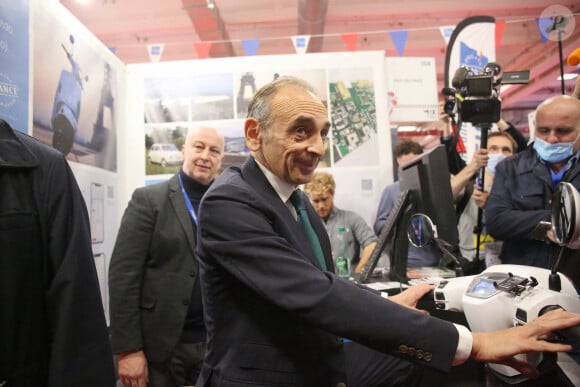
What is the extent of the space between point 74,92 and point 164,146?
1040mm

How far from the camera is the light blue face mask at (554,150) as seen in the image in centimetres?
202

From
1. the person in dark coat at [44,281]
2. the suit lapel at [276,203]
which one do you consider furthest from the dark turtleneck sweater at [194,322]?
the suit lapel at [276,203]

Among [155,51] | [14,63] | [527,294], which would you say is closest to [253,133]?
[527,294]

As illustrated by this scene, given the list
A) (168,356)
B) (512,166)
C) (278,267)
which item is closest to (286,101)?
(278,267)

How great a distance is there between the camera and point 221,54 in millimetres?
6094

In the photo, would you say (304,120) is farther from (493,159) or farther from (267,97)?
(493,159)

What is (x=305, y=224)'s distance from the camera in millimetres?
1250

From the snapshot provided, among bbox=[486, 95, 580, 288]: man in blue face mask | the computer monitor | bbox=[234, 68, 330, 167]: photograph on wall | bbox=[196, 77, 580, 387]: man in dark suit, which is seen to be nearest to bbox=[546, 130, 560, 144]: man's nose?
bbox=[486, 95, 580, 288]: man in blue face mask

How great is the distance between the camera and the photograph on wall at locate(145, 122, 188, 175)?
356cm

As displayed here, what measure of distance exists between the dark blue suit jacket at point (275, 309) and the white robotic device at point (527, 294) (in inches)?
8.2

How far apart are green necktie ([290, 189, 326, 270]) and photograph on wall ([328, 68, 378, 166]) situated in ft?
7.44

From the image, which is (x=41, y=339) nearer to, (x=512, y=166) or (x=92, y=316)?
(x=92, y=316)

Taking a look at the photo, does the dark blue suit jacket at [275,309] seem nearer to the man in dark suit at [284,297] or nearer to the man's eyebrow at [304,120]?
the man in dark suit at [284,297]

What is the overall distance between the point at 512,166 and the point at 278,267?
1834mm
